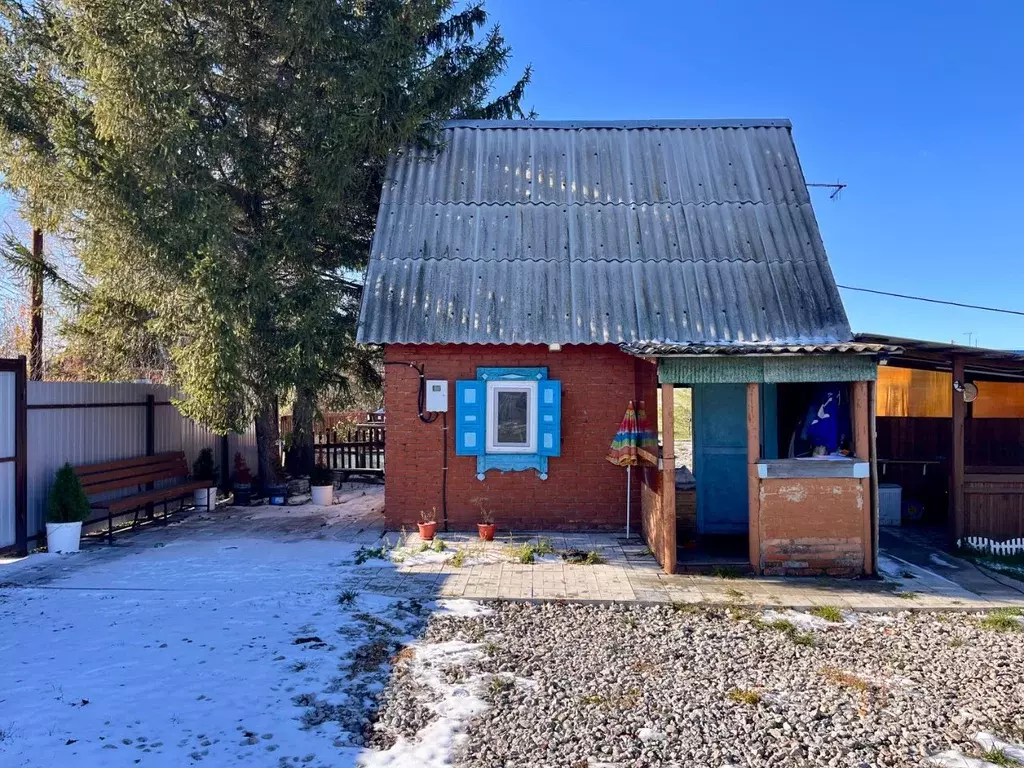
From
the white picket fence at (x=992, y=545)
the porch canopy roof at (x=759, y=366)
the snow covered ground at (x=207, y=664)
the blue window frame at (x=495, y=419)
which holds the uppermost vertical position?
the porch canopy roof at (x=759, y=366)

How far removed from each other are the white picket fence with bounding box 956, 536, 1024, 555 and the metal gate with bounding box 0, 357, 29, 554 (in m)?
12.5

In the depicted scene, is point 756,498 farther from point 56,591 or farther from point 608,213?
point 56,591

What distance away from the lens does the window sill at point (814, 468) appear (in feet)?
26.5

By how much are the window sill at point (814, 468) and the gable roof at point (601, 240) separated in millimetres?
2304

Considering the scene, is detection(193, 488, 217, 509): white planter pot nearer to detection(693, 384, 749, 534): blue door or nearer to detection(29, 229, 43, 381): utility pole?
detection(29, 229, 43, 381): utility pole

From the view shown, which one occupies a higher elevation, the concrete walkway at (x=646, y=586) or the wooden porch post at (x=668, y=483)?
the wooden porch post at (x=668, y=483)

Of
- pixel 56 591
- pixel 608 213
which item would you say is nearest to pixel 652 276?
pixel 608 213

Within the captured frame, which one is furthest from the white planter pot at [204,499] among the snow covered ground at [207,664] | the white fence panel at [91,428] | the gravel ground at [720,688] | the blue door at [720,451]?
the blue door at [720,451]

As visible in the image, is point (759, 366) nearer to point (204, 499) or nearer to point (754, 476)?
point (754, 476)

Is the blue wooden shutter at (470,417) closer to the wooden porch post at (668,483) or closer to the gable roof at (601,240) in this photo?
the gable roof at (601,240)

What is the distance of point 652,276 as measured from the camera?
10.9m

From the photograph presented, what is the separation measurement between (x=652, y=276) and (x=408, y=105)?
5.07 metres

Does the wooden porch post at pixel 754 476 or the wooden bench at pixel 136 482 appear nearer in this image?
the wooden porch post at pixel 754 476

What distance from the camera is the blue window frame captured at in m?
10.1
